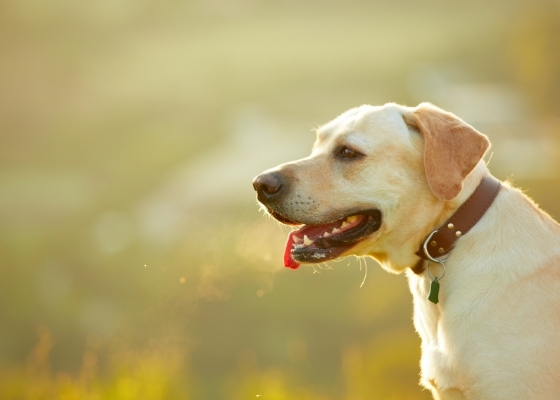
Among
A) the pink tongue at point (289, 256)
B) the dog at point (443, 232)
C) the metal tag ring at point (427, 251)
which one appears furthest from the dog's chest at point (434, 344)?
the pink tongue at point (289, 256)

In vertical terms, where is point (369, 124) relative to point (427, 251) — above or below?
above

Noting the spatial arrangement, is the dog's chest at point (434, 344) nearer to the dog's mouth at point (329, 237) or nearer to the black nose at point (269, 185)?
the dog's mouth at point (329, 237)

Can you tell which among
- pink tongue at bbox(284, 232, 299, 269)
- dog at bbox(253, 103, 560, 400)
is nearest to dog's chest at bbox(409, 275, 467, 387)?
dog at bbox(253, 103, 560, 400)

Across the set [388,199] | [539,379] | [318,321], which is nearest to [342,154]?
[388,199]

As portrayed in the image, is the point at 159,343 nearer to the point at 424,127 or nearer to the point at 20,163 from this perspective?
the point at 424,127

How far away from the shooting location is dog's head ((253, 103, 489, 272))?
3.79 m

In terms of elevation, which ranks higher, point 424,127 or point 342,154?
point 424,127

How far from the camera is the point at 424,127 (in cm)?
376

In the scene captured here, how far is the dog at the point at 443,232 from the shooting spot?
340 centimetres

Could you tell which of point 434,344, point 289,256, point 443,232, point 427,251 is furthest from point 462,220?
point 289,256

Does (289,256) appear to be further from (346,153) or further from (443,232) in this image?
(443,232)

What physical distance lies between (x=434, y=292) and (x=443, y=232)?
0.36m

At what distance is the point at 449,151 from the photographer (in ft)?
12.0

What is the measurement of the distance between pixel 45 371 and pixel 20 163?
1097cm
